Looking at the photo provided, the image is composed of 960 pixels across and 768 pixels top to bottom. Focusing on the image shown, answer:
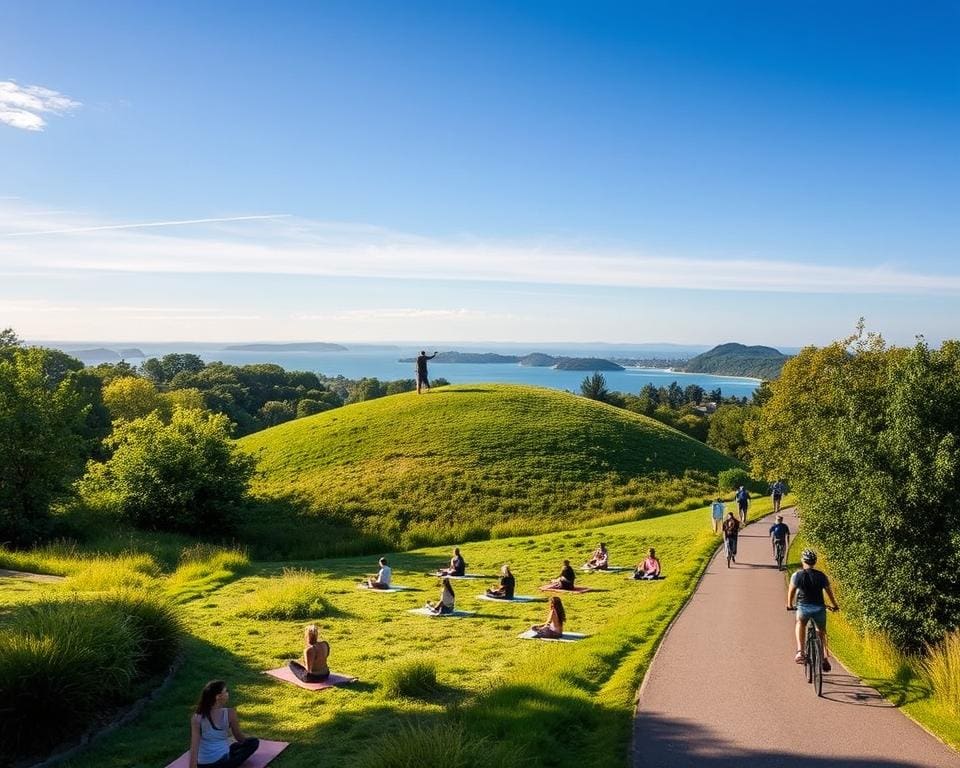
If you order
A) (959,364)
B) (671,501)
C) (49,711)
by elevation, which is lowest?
(671,501)

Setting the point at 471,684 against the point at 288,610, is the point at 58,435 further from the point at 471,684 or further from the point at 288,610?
the point at 471,684

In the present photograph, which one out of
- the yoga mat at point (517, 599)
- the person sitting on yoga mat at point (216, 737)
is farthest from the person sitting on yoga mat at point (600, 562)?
the person sitting on yoga mat at point (216, 737)

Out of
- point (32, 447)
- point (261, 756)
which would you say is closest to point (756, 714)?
point (261, 756)

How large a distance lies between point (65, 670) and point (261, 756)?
3512 millimetres

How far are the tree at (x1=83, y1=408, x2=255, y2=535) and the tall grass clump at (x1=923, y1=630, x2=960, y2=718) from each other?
107 feet

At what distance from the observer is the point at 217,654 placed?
1488 centimetres

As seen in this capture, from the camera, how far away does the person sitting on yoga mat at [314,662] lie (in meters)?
13.0

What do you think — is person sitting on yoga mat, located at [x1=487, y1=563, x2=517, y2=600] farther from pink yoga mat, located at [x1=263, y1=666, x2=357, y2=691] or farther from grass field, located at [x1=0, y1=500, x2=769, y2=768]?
pink yoga mat, located at [x1=263, y1=666, x2=357, y2=691]

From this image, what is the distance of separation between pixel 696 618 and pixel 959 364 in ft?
28.1

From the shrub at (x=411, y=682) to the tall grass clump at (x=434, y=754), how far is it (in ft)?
12.8

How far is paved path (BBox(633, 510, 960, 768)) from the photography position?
9.56 metres

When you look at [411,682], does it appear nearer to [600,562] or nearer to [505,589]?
[505,589]

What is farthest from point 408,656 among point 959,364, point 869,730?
point 959,364

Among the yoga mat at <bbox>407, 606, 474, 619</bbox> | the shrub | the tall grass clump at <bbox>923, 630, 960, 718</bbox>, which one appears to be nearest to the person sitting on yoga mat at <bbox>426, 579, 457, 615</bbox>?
the yoga mat at <bbox>407, 606, 474, 619</bbox>
